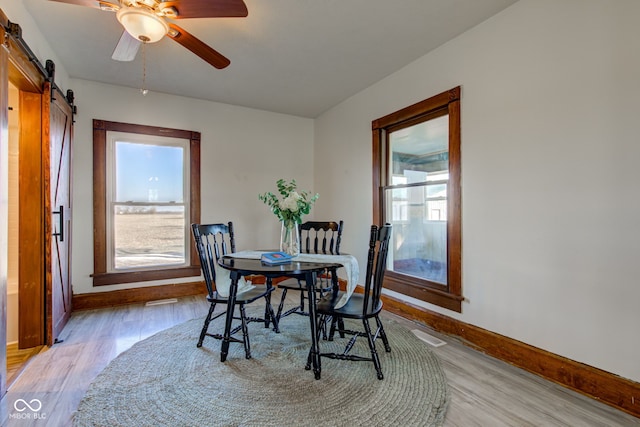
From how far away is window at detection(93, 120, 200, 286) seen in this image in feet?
12.0

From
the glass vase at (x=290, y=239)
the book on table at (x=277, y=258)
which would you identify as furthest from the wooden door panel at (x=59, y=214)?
the glass vase at (x=290, y=239)

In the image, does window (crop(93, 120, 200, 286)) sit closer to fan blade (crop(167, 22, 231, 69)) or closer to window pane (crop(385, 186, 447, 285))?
fan blade (crop(167, 22, 231, 69))

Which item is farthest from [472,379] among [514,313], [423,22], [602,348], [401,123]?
[423,22]

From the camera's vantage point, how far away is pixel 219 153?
171 inches

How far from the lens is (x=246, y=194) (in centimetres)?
454

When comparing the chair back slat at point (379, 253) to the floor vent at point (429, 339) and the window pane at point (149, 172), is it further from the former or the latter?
the window pane at point (149, 172)

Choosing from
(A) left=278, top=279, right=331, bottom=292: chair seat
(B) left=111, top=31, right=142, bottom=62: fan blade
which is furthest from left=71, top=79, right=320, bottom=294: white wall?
(A) left=278, top=279, right=331, bottom=292: chair seat

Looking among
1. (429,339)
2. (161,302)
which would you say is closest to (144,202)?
(161,302)

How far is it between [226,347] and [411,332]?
1.66m

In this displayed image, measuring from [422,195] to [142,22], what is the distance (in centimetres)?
276

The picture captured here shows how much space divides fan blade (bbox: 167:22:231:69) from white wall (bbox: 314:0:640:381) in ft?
6.63

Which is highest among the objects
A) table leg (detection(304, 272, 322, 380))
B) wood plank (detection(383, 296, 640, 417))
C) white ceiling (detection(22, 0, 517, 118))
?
white ceiling (detection(22, 0, 517, 118))

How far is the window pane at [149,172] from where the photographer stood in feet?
12.5

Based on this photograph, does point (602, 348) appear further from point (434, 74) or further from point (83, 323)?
point (83, 323)
